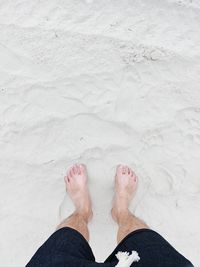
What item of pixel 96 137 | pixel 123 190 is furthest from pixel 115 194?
pixel 96 137

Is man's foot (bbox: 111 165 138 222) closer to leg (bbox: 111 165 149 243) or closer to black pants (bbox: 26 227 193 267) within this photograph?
leg (bbox: 111 165 149 243)

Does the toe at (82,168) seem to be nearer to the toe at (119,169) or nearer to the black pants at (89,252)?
the toe at (119,169)

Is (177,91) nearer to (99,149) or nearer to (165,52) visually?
(165,52)

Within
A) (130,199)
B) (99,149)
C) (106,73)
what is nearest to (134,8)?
(106,73)

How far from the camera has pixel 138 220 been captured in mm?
2104

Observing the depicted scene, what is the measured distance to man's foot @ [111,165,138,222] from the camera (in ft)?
7.07

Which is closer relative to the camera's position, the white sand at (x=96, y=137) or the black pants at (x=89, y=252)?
the black pants at (x=89, y=252)

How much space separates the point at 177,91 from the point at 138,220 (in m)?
0.71

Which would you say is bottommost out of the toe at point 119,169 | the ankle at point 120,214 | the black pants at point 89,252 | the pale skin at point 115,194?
the ankle at point 120,214

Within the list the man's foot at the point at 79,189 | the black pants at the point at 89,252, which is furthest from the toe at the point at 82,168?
→ the black pants at the point at 89,252

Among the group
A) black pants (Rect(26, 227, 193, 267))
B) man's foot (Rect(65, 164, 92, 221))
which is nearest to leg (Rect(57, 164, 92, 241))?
man's foot (Rect(65, 164, 92, 221))

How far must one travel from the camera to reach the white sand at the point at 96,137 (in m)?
2.19

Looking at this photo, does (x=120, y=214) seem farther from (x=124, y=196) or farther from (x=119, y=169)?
(x=119, y=169)

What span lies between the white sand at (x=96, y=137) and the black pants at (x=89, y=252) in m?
0.39
